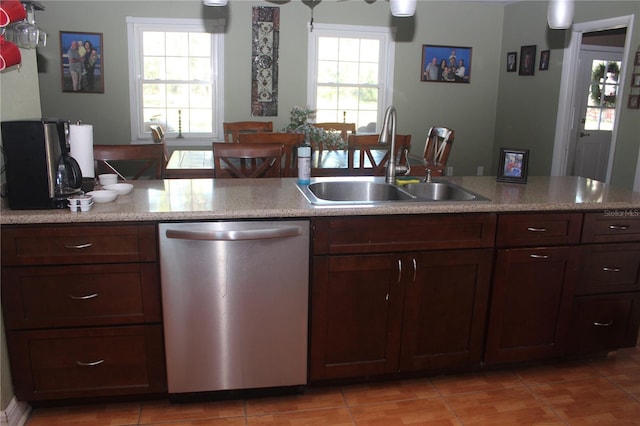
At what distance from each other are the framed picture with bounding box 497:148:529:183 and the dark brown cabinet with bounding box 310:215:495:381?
25.5 inches

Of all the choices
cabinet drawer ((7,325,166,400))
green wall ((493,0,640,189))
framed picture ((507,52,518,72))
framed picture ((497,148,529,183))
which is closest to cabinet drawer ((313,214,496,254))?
framed picture ((497,148,529,183))

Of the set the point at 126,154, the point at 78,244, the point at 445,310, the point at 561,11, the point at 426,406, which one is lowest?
the point at 426,406

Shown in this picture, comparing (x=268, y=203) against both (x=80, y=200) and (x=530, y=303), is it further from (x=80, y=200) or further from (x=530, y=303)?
(x=530, y=303)

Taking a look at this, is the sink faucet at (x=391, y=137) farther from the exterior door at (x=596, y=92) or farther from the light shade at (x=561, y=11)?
the exterior door at (x=596, y=92)

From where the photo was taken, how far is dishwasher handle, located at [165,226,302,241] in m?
2.03

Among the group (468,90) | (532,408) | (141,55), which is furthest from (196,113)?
(532,408)

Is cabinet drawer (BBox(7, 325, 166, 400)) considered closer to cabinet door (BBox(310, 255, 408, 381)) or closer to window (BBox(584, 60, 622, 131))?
cabinet door (BBox(310, 255, 408, 381))

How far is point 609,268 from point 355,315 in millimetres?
1267

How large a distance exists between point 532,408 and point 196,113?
4957mm

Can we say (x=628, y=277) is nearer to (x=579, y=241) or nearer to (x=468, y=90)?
(x=579, y=241)

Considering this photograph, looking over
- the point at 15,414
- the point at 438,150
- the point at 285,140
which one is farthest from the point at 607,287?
the point at 15,414

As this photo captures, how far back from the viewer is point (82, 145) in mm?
2266

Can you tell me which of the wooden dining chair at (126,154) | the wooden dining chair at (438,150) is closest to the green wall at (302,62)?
the wooden dining chair at (438,150)

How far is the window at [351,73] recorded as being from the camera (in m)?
6.25
